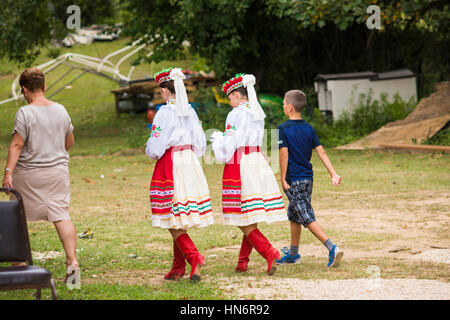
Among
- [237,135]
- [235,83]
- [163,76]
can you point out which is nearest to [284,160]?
[237,135]

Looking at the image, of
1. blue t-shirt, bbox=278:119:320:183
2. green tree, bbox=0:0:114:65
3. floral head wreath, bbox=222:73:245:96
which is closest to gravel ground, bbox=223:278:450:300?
blue t-shirt, bbox=278:119:320:183

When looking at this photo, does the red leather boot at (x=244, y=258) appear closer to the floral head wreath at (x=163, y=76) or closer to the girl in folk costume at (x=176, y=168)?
the girl in folk costume at (x=176, y=168)

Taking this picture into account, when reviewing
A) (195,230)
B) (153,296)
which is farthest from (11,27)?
(153,296)

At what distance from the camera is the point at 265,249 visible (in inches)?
249

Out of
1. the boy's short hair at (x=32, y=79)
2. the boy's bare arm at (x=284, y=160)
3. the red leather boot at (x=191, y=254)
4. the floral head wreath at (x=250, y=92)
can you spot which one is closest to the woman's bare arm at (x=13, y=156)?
the boy's short hair at (x=32, y=79)

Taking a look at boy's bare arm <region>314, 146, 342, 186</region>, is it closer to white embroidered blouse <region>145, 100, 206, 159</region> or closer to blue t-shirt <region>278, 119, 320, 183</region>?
blue t-shirt <region>278, 119, 320, 183</region>

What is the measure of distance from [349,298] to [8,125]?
23.4 m

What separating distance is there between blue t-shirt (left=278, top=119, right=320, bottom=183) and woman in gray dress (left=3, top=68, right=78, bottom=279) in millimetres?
2028

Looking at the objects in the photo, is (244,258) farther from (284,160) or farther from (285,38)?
(285,38)

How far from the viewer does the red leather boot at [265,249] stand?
20.5 ft

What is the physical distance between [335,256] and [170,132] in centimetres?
185

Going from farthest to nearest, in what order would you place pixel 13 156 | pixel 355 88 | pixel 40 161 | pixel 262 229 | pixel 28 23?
pixel 28 23 → pixel 355 88 → pixel 262 229 → pixel 40 161 → pixel 13 156

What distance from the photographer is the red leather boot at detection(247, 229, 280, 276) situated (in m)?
6.25

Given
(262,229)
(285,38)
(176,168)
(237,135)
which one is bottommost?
(262,229)
